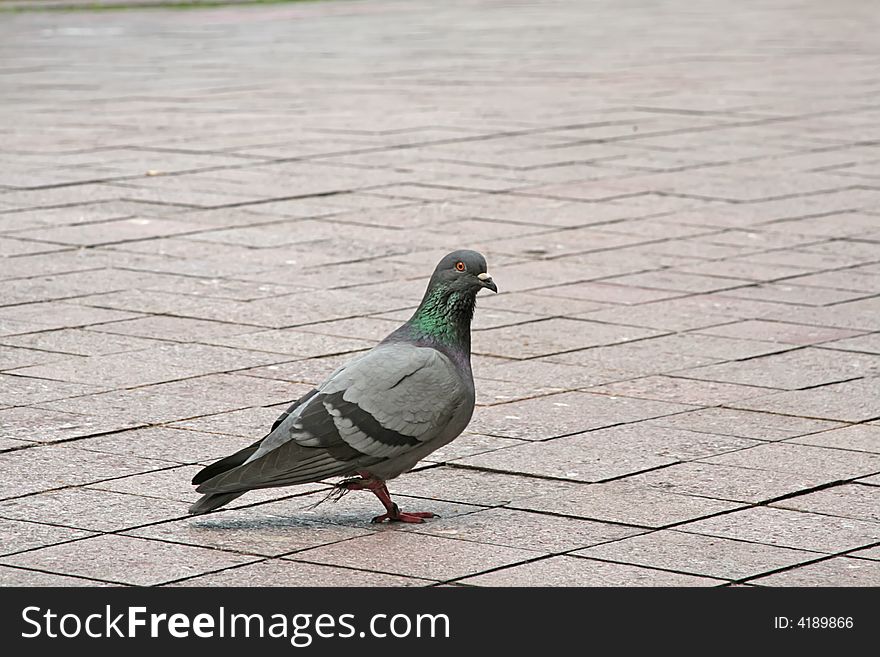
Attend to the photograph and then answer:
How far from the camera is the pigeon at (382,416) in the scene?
471 cm

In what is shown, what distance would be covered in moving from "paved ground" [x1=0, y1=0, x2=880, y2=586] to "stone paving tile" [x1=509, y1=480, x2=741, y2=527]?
1 centimetres

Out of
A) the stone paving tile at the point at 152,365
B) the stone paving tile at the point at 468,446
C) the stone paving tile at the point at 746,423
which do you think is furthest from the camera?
the stone paving tile at the point at 152,365

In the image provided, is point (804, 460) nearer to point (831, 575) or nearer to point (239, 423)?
point (831, 575)

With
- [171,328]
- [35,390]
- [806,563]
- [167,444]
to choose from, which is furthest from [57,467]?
[806,563]

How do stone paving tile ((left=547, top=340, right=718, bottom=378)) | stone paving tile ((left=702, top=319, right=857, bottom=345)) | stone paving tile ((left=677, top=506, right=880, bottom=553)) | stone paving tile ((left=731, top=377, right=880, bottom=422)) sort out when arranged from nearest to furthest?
stone paving tile ((left=677, top=506, right=880, bottom=553))
stone paving tile ((left=731, top=377, right=880, bottom=422))
stone paving tile ((left=547, top=340, right=718, bottom=378))
stone paving tile ((left=702, top=319, right=857, bottom=345))

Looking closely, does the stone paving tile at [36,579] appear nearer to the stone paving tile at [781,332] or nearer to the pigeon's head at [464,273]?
the pigeon's head at [464,273]

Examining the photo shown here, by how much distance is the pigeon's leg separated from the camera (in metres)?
4.89

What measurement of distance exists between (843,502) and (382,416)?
1458mm

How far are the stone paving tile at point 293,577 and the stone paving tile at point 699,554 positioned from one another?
0.58 m

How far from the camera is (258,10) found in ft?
81.9

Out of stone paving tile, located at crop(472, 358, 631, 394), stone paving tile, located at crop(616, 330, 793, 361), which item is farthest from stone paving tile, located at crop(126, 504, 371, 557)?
stone paving tile, located at crop(616, 330, 793, 361)

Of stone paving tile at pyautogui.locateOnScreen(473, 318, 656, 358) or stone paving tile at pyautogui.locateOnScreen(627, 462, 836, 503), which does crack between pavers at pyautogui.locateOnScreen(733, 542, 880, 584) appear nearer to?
stone paving tile at pyautogui.locateOnScreen(627, 462, 836, 503)

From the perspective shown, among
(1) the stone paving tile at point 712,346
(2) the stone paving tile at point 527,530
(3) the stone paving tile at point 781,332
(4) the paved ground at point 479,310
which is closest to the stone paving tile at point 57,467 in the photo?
(4) the paved ground at point 479,310
